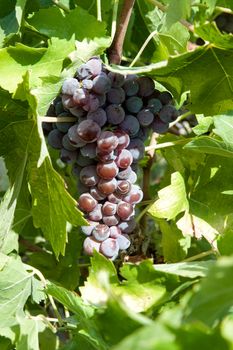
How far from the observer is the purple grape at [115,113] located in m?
1.14

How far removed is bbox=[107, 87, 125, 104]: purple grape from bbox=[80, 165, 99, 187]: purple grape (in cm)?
13

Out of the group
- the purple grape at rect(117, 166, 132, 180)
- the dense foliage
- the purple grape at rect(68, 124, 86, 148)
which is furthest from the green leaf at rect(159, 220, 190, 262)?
the purple grape at rect(68, 124, 86, 148)

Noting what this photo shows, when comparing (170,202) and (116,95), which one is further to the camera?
Result: (170,202)

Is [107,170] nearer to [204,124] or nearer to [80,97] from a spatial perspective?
[80,97]

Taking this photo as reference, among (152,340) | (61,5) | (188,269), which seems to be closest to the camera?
(152,340)

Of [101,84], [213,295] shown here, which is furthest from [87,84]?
[213,295]

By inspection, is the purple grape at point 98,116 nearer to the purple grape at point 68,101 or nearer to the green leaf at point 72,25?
the purple grape at point 68,101

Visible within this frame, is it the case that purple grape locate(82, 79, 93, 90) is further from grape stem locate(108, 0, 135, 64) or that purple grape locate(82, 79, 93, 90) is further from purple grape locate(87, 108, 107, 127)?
grape stem locate(108, 0, 135, 64)

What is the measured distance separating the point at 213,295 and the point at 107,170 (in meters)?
0.55

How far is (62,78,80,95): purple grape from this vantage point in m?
1.12

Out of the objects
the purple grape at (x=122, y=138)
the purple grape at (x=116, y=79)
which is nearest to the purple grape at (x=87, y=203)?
the purple grape at (x=122, y=138)

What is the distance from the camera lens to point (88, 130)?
1117 millimetres

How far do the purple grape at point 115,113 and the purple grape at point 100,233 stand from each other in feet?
0.65

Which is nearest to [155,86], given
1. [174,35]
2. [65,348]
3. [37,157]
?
[174,35]
